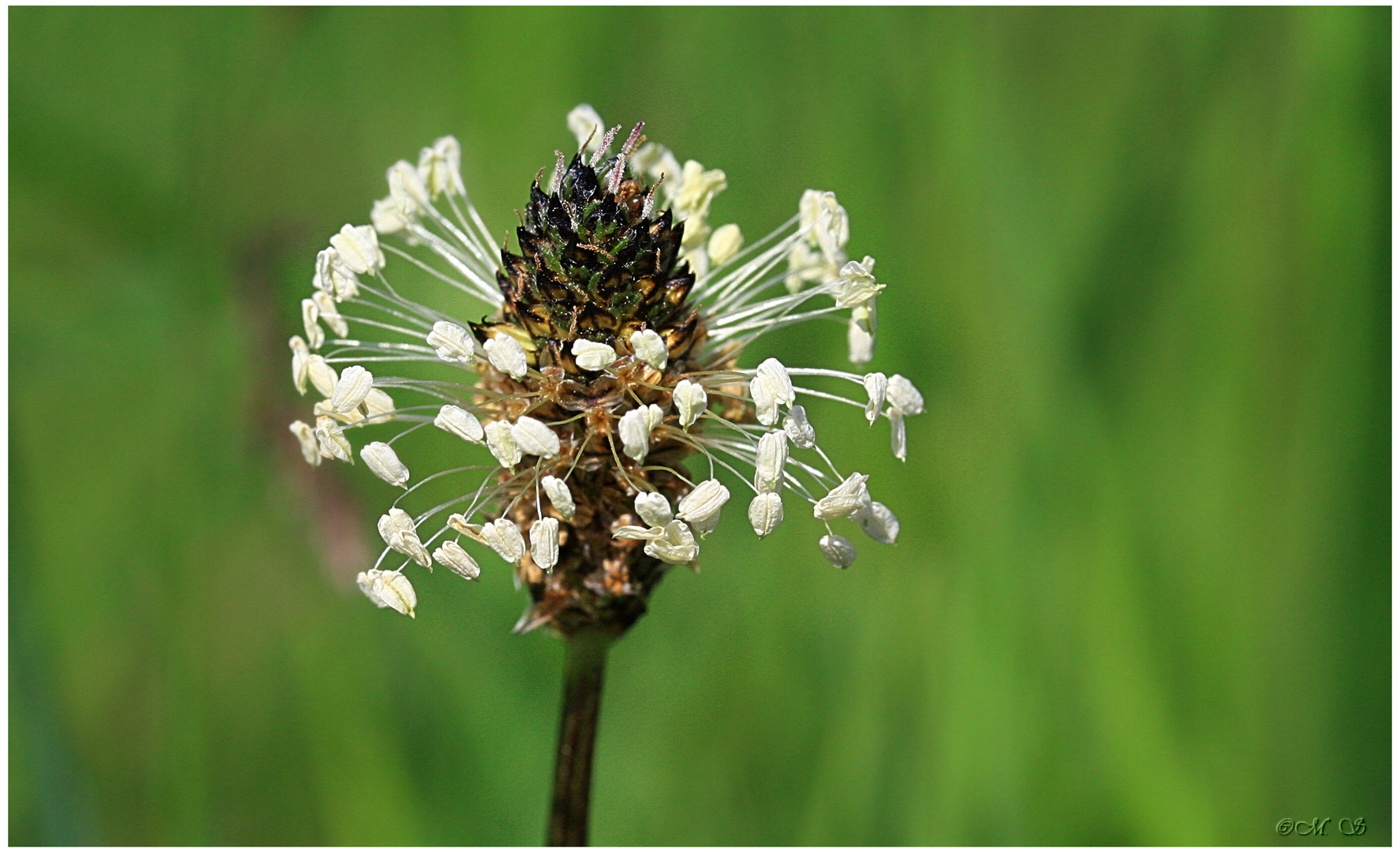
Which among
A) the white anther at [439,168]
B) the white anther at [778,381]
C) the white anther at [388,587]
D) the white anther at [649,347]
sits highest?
the white anther at [439,168]

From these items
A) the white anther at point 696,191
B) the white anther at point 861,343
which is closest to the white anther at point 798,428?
the white anther at point 861,343

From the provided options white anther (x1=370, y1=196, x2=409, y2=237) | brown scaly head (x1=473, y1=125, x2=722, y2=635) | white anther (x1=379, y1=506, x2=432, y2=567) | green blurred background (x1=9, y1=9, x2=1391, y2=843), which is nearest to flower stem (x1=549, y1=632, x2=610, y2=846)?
brown scaly head (x1=473, y1=125, x2=722, y2=635)

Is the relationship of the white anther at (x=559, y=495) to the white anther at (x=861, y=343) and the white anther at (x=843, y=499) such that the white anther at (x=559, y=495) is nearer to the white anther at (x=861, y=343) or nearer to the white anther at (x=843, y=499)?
the white anther at (x=843, y=499)

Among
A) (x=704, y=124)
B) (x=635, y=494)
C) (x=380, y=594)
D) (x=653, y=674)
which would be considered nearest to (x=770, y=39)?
(x=704, y=124)

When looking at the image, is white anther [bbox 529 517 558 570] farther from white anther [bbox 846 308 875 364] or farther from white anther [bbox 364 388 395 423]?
white anther [bbox 846 308 875 364]

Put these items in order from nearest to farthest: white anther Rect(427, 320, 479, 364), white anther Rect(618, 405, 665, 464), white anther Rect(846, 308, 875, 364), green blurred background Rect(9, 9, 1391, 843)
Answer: white anther Rect(618, 405, 665, 464) < white anther Rect(427, 320, 479, 364) < white anther Rect(846, 308, 875, 364) < green blurred background Rect(9, 9, 1391, 843)

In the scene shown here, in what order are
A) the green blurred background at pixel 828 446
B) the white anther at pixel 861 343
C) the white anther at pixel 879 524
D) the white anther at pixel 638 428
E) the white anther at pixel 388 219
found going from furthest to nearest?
the green blurred background at pixel 828 446, the white anther at pixel 388 219, the white anther at pixel 861 343, the white anther at pixel 879 524, the white anther at pixel 638 428
